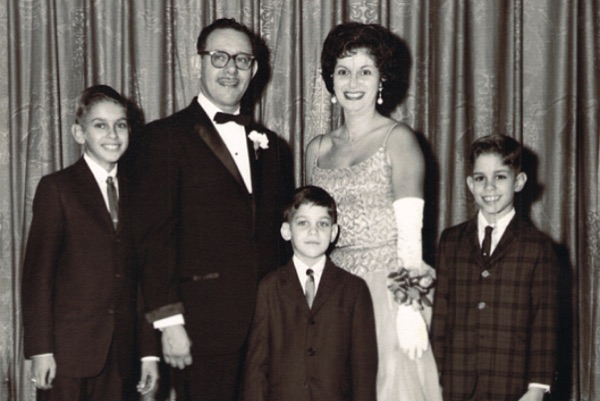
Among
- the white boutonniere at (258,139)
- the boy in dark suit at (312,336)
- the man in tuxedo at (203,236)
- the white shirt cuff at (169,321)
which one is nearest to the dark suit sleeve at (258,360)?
the boy in dark suit at (312,336)

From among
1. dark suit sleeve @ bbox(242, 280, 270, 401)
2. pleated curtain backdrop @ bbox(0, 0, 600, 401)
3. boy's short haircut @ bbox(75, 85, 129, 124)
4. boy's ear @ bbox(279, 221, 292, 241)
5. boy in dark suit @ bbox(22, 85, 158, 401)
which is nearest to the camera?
dark suit sleeve @ bbox(242, 280, 270, 401)

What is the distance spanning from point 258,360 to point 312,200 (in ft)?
1.82

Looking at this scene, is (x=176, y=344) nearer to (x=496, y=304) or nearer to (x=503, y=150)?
(x=496, y=304)

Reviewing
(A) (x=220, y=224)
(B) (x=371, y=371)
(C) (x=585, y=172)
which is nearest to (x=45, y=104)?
(A) (x=220, y=224)

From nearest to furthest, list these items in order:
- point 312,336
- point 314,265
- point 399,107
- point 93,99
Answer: point 312,336
point 314,265
point 93,99
point 399,107

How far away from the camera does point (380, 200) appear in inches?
102

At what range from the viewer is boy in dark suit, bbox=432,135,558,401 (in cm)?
244

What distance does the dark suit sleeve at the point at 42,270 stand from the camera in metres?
2.45

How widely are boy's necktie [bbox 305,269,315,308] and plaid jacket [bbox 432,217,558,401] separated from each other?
455 mm

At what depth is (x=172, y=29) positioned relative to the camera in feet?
11.8

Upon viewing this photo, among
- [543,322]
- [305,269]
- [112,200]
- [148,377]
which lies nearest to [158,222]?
[112,200]

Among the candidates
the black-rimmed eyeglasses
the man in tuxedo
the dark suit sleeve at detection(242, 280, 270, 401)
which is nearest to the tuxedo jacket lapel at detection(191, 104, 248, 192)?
the man in tuxedo

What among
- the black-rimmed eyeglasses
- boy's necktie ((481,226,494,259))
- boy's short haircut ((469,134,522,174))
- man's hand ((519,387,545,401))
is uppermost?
the black-rimmed eyeglasses

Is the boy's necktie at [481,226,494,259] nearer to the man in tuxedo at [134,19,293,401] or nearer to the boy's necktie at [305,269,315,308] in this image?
the boy's necktie at [305,269,315,308]
